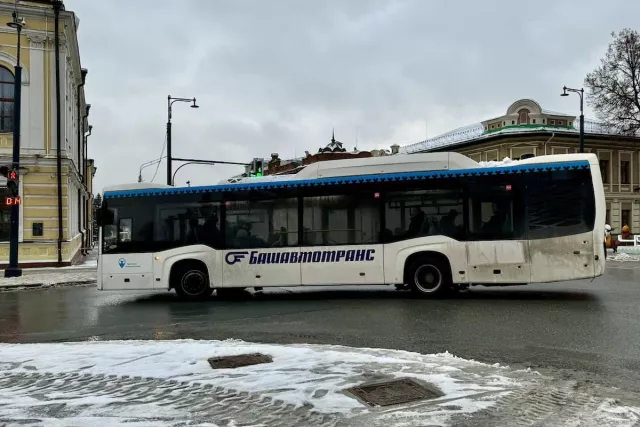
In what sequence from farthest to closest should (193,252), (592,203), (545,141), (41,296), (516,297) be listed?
(545,141) < (41,296) < (193,252) < (516,297) < (592,203)

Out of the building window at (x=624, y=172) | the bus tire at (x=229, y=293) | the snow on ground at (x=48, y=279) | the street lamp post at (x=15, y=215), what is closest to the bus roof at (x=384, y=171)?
the bus tire at (x=229, y=293)

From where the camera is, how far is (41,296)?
15281mm

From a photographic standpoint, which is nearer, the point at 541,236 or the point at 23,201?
the point at 541,236

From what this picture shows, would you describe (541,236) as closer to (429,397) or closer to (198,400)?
(429,397)

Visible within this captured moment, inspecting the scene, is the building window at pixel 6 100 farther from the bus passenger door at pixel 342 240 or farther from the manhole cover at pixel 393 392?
the manhole cover at pixel 393 392

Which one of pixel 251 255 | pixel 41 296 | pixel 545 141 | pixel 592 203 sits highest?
pixel 545 141

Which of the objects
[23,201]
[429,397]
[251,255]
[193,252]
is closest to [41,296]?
[193,252]

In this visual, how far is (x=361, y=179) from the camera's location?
42.2 ft

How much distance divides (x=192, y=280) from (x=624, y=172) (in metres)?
46.8

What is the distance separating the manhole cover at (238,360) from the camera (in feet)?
20.9

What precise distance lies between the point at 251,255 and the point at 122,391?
7.84 m

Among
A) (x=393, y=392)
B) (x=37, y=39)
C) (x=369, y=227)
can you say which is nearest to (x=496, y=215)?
(x=369, y=227)

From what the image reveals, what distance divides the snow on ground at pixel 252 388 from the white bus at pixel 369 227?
559cm

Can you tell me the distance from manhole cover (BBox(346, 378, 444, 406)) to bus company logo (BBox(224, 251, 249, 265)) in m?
8.10
